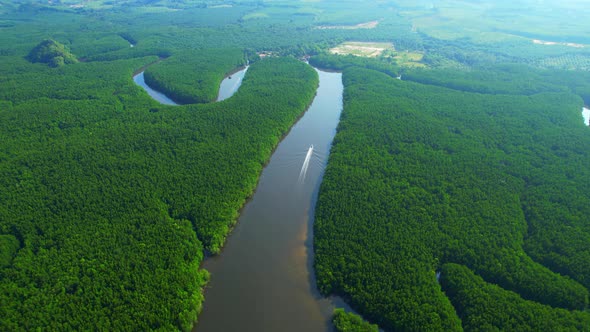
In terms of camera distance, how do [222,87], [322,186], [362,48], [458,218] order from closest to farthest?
[458,218] < [322,186] < [222,87] < [362,48]

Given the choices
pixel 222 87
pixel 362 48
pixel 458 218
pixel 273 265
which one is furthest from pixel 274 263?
pixel 362 48

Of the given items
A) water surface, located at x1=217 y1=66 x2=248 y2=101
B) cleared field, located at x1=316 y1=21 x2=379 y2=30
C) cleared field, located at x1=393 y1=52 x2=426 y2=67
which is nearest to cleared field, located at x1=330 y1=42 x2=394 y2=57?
cleared field, located at x1=393 y1=52 x2=426 y2=67

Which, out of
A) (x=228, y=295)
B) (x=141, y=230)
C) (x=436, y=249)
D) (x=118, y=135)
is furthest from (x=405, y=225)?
(x=118, y=135)

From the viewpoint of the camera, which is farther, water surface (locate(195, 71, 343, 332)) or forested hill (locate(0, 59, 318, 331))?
water surface (locate(195, 71, 343, 332))

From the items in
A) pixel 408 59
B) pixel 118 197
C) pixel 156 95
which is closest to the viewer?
pixel 118 197

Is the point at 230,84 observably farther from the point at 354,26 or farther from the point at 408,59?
the point at 354,26

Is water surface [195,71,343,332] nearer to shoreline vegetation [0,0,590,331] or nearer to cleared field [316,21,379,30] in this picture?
shoreline vegetation [0,0,590,331]
